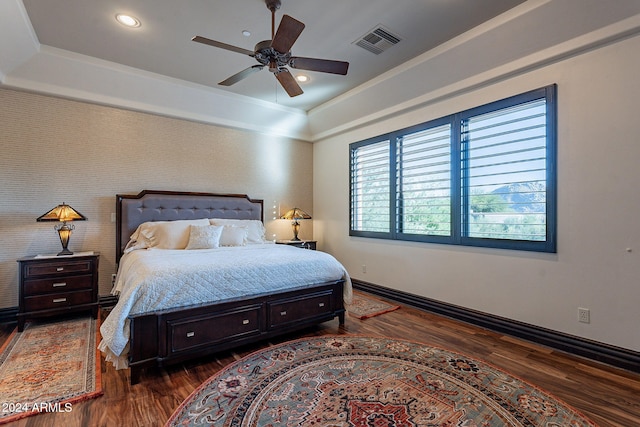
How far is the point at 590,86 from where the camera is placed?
8.61 feet

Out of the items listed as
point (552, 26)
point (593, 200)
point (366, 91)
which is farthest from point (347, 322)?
point (552, 26)

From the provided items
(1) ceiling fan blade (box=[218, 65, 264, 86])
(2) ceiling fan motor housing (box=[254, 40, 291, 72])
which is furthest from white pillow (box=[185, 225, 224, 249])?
(2) ceiling fan motor housing (box=[254, 40, 291, 72])

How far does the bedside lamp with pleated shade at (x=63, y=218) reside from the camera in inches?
136

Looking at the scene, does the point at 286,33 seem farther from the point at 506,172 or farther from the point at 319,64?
the point at 506,172

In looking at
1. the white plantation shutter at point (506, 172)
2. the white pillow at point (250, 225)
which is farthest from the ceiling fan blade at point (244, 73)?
the white plantation shutter at point (506, 172)

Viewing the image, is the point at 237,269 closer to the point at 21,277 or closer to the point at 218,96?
the point at 21,277

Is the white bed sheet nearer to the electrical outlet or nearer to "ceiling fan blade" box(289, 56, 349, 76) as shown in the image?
"ceiling fan blade" box(289, 56, 349, 76)

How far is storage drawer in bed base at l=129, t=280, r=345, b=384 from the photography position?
227cm

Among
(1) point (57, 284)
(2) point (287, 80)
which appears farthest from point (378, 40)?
(1) point (57, 284)

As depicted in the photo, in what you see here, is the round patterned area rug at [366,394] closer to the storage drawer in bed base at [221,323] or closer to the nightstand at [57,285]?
the storage drawer in bed base at [221,323]

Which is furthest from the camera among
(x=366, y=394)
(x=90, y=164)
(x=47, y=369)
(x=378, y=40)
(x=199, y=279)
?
(x=90, y=164)

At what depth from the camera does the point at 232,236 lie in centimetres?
412

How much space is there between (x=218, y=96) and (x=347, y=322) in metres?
3.76

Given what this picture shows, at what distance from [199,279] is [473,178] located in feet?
10.1
